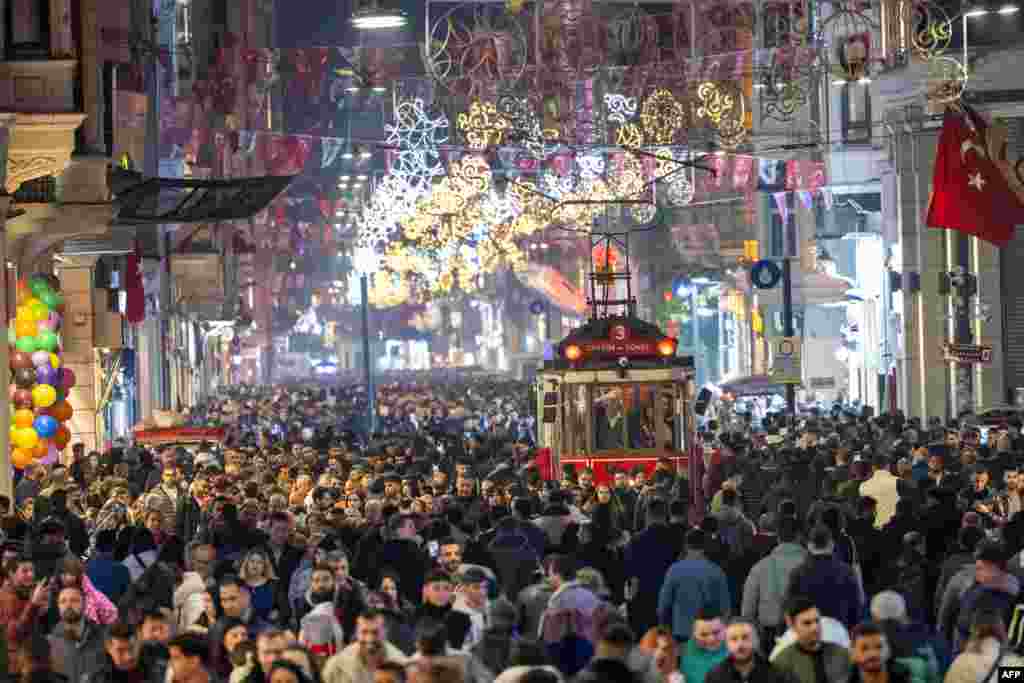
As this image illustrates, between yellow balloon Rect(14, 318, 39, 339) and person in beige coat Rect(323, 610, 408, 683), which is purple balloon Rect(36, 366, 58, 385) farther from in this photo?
person in beige coat Rect(323, 610, 408, 683)

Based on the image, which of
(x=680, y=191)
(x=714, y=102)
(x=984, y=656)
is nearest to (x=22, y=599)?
(x=984, y=656)

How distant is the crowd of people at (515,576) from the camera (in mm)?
11758

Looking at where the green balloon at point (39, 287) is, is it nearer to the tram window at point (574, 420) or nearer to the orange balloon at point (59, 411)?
the orange balloon at point (59, 411)

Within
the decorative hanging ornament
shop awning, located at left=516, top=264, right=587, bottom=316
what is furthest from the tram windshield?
shop awning, located at left=516, top=264, right=587, bottom=316

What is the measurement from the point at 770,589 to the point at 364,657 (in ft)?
14.5

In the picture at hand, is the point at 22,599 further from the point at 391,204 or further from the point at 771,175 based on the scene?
the point at 771,175

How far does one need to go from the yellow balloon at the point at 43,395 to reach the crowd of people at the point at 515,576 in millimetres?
868

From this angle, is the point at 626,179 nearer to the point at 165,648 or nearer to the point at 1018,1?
the point at 1018,1

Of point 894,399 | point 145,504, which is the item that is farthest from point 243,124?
point 145,504

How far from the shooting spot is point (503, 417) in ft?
191

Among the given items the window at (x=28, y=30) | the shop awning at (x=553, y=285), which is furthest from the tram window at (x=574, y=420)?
the shop awning at (x=553, y=285)

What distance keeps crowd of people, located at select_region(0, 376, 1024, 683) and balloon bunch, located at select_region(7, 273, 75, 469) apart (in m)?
0.46

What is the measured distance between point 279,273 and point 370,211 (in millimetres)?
80414

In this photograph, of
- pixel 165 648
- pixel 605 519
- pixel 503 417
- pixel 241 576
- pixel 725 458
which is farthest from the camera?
pixel 503 417
